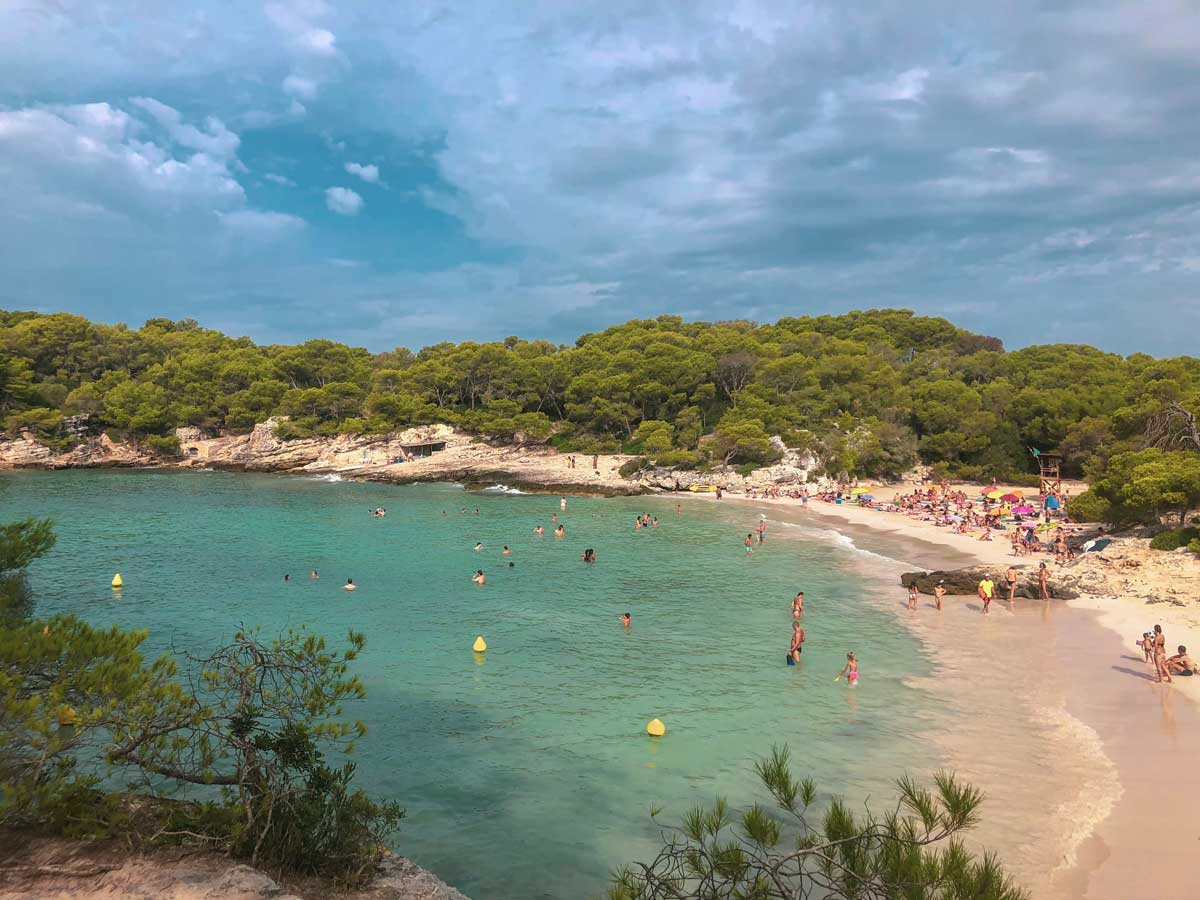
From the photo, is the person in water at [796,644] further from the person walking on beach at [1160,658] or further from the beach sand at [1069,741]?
the person walking on beach at [1160,658]

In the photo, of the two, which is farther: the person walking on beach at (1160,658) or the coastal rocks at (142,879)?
the person walking on beach at (1160,658)

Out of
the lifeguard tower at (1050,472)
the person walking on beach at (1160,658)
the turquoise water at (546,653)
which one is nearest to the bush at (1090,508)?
the turquoise water at (546,653)

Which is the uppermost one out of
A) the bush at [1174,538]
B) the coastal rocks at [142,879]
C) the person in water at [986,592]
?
the bush at [1174,538]

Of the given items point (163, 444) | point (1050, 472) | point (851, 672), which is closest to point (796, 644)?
point (851, 672)

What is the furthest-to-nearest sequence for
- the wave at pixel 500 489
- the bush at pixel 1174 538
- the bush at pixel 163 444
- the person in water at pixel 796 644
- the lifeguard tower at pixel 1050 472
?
the bush at pixel 163 444
the wave at pixel 500 489
the lifeguard tower at pixel 1050 472
the bush at pixel 1174 538
the person in water at pixel 796 644

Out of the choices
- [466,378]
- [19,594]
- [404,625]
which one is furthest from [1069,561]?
[466,378]

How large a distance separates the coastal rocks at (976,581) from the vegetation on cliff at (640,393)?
30.5 metres

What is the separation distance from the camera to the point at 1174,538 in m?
24.3

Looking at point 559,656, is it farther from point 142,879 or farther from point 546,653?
point 142,879

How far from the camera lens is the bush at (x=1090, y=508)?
2820cm

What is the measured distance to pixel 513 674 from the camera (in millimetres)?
15992

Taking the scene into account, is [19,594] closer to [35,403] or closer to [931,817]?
[931,817]

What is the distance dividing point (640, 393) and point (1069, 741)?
180 ft

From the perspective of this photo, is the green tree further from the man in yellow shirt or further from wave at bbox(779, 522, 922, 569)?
wave at bbox(779, 522, 922, 569)
